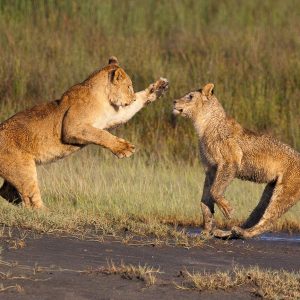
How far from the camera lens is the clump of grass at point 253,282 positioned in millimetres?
7081

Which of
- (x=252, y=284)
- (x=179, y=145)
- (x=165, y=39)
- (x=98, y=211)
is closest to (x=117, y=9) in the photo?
(x=165, y=39)

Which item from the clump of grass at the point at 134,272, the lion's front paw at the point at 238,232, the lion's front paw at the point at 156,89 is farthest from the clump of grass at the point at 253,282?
the lion's front paw at the point at 156,89

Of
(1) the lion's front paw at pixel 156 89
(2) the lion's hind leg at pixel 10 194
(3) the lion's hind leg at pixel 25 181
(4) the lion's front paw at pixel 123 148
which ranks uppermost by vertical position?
(1) the lion's front paw at pixel 156 89

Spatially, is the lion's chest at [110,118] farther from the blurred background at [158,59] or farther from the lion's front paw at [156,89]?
the blurred background at [158,59]

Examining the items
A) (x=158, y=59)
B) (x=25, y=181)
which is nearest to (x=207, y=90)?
(x=25, y=181)

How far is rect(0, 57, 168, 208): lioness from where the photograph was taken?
1066cm

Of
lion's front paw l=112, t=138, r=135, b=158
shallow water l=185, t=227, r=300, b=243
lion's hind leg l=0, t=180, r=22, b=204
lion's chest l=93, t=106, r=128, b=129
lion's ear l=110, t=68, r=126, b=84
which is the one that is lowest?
shallow water l=185, t=227, r=300, b=243

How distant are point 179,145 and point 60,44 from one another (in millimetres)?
3317

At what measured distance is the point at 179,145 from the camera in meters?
15.8

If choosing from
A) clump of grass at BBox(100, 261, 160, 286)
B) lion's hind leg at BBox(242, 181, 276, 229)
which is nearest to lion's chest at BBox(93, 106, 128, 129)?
lion's hind leg at BBox(242, 181, 276, 229)

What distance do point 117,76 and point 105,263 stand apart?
3.32 m

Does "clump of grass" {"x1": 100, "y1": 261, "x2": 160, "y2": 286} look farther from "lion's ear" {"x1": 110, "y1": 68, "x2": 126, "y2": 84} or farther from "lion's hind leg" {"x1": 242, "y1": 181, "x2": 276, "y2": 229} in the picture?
"lion's ear" {"x1": 110, "y1": 68, "x2": 126, "y2": 84}

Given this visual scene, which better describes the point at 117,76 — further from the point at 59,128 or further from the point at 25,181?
the point at 25,181

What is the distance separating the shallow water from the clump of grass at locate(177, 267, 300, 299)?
2.96 metres
